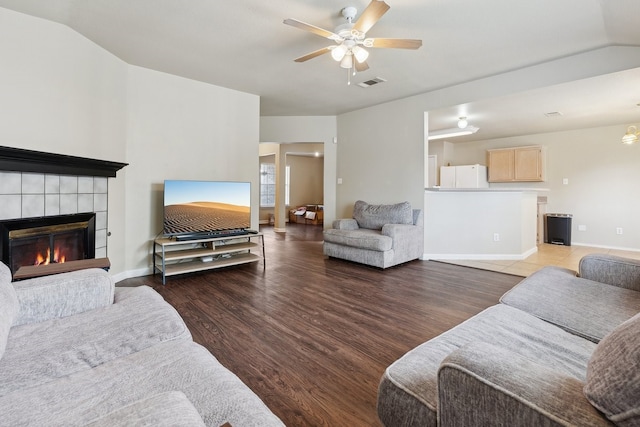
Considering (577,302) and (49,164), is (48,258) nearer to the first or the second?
(49,164)

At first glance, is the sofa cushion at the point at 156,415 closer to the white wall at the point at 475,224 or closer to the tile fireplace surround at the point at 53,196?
the tile fireplace surround at the point at 53,196

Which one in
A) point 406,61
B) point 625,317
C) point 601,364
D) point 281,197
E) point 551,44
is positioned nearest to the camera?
point 601,364

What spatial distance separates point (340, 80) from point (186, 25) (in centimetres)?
202

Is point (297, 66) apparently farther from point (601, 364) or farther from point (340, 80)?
point (601, 364)

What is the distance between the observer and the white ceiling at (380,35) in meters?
2.47

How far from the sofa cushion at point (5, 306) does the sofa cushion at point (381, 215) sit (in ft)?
13.4

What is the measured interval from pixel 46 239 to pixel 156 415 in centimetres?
290

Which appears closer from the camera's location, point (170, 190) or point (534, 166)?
point (170, 190)

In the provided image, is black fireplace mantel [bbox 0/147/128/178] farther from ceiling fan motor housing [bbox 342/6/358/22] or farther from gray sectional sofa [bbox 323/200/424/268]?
gray sectional sofa [bbox 323/200/424/268]

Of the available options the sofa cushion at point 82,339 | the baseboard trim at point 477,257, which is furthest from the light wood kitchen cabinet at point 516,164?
the sofa cushion at point 82,339

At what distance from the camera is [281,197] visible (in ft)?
27.1

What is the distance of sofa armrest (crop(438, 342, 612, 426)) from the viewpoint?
0.69 metres

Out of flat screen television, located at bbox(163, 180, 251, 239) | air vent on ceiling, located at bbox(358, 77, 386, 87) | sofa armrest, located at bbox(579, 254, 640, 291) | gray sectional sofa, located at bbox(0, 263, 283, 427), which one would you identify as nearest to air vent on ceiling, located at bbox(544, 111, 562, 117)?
air vent on ceiling, located at bbox(358, 77, 386, 87)

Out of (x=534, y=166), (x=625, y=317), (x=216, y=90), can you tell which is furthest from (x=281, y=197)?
(x=625, y=317)
